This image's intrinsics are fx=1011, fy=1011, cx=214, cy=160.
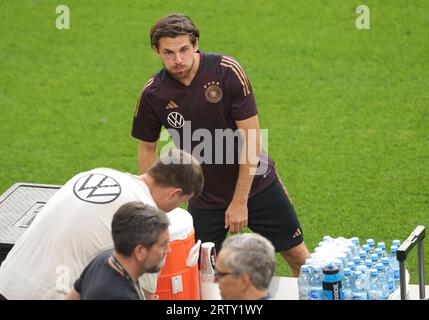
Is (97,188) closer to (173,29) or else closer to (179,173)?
(179,173)

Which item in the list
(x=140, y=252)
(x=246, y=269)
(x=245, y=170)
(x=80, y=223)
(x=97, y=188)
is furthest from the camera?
(x=245, y=170)

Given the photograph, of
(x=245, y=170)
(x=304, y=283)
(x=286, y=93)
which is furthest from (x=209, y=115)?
(x=286, y=93)

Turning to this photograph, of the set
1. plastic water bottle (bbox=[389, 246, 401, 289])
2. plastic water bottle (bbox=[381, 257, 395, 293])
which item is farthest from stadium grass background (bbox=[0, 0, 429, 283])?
plastic water bottle (bbox=[381, 257, 395, 293])

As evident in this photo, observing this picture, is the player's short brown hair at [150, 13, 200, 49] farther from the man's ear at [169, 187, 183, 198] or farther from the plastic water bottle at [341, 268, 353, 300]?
the plastic water bottle at [341, 268, 353, 300]

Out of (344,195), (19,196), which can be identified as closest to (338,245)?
(19,196)

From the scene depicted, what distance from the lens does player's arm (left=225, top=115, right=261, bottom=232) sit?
588cm

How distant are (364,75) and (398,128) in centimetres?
106

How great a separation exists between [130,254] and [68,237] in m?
0.55

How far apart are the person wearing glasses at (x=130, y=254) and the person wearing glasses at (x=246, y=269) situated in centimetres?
30

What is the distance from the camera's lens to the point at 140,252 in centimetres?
446

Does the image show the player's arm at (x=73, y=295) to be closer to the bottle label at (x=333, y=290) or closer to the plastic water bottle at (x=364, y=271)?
the bottle label at (x=333, y=290)

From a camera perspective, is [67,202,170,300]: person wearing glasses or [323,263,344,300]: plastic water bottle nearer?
[67,202,170,300]: person wearing glasses

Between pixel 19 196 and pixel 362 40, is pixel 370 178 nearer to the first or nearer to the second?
pixel 362 40

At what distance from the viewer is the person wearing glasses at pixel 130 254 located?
442 centimetres
